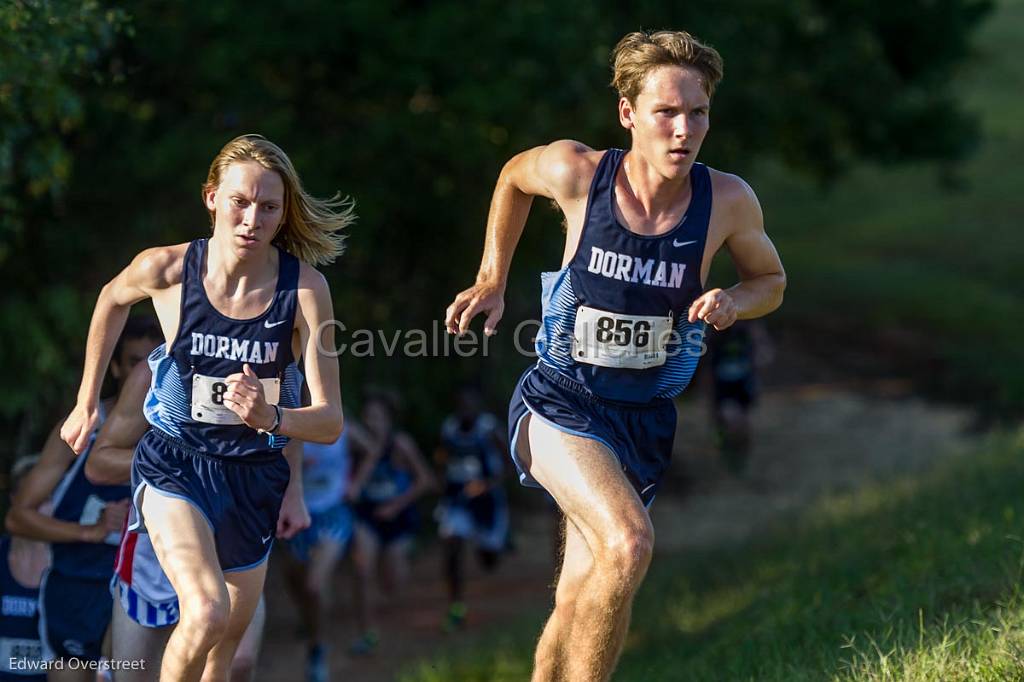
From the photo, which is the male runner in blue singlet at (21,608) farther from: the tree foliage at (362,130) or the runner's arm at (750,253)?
the tree foliage at (362,130)

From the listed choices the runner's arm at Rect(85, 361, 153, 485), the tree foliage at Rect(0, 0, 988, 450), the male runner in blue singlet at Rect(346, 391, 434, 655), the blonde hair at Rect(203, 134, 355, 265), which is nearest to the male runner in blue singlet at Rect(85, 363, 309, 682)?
the runner's arm at Rect(85, 361, 153, 485)

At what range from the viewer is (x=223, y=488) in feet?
15.2

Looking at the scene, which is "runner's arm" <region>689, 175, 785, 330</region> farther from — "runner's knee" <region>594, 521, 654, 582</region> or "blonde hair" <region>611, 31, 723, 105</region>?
"runner's knee" <region>594, 521, 654, 582</region>

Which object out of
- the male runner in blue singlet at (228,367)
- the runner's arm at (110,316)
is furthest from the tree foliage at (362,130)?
the male runner in blue singlet at (228,367)

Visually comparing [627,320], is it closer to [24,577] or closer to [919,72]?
[24,577]

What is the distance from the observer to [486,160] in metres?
11.6

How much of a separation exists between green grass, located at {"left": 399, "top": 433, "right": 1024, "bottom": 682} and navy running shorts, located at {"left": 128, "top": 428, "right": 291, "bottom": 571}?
194cm

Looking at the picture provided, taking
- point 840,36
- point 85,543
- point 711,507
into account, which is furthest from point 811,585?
point 840,36

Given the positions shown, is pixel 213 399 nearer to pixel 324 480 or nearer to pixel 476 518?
pixel 324 480

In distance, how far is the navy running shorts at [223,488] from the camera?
4602mm

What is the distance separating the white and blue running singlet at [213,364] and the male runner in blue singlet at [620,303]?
23.0 inches

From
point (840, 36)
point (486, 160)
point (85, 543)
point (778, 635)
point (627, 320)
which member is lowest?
point (778, 635)

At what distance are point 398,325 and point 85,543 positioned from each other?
7.01 m

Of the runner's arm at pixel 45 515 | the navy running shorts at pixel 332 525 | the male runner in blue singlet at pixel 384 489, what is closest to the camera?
the runner's arm at pixel 45 515
